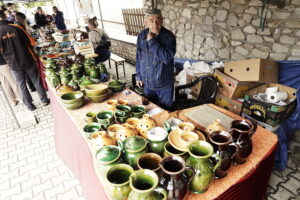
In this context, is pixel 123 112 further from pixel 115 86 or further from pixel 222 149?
pixel 222 149

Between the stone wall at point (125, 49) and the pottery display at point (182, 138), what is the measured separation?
19.7ft

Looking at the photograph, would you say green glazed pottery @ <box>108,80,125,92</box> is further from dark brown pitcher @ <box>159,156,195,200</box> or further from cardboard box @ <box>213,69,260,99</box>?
cardboard box @ <box>213,69,260,99</box>

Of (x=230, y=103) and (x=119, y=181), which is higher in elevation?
(x=119, y=181)

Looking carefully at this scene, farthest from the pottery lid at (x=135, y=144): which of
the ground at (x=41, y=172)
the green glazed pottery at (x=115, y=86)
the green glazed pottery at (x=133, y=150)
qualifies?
the ground at (x=41, y=172)

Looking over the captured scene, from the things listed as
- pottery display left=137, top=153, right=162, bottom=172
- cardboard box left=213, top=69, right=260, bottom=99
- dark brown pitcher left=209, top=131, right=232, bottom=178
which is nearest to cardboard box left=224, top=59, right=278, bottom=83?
cardboard box left=213, top=69, right=260, bottom=99

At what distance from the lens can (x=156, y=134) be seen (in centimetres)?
152

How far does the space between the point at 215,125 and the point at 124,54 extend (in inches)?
268

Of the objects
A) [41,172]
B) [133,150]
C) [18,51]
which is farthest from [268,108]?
[18,51]

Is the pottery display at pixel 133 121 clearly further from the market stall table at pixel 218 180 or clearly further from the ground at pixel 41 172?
the ground at pixel 41 172

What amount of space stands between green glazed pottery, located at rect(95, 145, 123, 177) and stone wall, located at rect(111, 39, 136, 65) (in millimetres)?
6092

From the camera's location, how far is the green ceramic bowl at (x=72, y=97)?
2303mm

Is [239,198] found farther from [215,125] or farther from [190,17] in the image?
[190,17]

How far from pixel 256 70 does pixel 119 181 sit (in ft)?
9.17

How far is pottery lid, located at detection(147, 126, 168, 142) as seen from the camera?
146 centimetres
